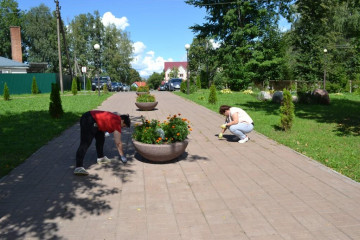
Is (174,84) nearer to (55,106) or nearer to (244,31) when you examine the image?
(244,31)

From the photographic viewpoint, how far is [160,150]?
5488 millimetres

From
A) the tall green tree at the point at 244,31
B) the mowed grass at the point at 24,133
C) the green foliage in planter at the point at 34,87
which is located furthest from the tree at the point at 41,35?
the mowed grass at the point at 24,133

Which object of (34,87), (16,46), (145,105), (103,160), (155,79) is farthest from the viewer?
(155,79)

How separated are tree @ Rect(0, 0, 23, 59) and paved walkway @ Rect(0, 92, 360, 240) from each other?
209ft

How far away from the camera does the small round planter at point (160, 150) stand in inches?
216

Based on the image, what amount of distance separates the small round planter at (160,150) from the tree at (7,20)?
65147mm

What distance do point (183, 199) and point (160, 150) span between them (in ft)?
4.94

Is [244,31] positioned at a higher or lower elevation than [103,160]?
higher

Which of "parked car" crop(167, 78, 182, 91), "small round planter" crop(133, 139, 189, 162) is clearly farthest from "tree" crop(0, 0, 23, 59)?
"small round planter" crop(133, 139, 189, 162)

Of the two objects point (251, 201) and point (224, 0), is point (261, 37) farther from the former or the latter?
point (251, 201)

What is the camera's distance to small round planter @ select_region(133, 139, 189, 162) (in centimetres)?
548

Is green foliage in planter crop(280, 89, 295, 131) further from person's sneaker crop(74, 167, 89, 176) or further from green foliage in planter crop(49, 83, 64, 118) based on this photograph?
green foliage in planter crop(49, 83, 64, 118)

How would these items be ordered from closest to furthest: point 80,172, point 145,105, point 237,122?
1. point 80,172
2. point 237,122
3. point 145,105

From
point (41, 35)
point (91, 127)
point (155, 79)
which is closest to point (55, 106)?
point (91, 127)
